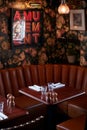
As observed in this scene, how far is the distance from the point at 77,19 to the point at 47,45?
94 cm

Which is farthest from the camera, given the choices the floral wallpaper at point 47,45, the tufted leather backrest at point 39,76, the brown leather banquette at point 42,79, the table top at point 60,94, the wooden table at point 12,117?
the floral wallpaper at point 47,45

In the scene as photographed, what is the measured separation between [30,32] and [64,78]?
1.24 m

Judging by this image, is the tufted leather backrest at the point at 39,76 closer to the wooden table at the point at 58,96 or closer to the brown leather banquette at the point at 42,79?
the brown leather banquette at the point at 42,79

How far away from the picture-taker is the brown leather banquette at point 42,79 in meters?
4.78

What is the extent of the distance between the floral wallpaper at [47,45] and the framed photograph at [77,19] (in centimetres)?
12

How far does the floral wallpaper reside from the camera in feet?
17.6

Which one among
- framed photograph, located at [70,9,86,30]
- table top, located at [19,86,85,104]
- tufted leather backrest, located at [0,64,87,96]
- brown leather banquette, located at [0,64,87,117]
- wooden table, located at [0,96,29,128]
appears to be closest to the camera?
wooden table, located at [0,96,29,128]

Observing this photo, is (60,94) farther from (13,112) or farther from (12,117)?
(12,117)

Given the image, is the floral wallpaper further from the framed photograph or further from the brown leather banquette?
the brown leather banquette

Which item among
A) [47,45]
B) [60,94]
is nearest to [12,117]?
[60,94]

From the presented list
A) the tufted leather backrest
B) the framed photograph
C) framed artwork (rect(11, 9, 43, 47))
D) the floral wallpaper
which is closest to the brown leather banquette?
the tufted leather backrest

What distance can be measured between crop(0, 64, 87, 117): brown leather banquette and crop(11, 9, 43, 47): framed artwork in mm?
588

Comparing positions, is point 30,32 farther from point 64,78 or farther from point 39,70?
point 64,78

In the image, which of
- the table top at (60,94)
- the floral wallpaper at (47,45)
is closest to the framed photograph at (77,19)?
the floral wallpaper at (47,45)
